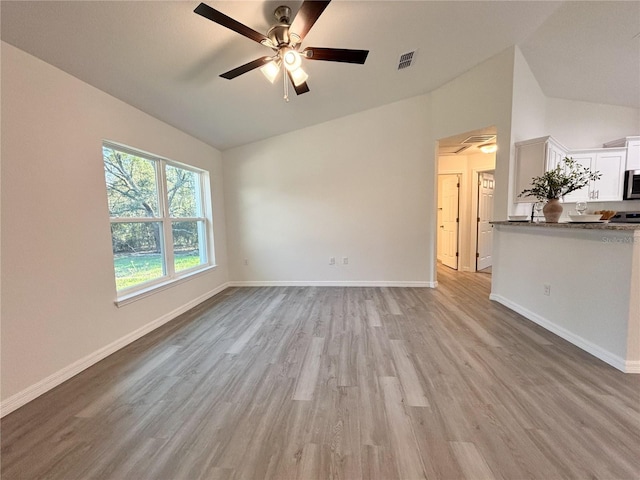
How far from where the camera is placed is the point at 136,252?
114 inches

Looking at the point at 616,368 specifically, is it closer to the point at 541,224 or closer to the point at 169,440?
the point at 541,224

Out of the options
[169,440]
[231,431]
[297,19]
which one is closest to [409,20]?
[297,19]

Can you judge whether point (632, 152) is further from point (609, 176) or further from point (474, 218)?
point (474, 218)

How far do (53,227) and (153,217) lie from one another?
114 centimetres

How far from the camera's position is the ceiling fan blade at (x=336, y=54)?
6.44 feet

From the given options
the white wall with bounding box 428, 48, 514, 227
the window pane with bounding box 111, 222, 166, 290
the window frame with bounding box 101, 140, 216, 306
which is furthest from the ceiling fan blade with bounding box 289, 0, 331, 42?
the white wall with bounding box 428, 48, 514, 227

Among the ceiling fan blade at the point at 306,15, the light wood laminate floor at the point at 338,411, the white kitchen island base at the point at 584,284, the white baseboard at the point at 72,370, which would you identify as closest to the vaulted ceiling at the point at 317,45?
the ceiling fan blade at the point at 306,15

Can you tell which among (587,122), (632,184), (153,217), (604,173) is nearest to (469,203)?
(604,173)

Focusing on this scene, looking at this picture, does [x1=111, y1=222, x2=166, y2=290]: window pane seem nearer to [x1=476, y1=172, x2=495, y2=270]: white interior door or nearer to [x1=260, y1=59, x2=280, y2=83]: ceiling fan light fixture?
[x1=260, y1=59, x2=280, y2=83]: ceiling fan light fixture

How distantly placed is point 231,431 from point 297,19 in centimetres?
264

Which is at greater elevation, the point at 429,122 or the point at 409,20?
the point at 409,20

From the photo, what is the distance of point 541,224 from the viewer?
266cm

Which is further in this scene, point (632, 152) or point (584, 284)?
point (632, 152)

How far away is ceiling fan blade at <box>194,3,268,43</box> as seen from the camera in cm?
147
